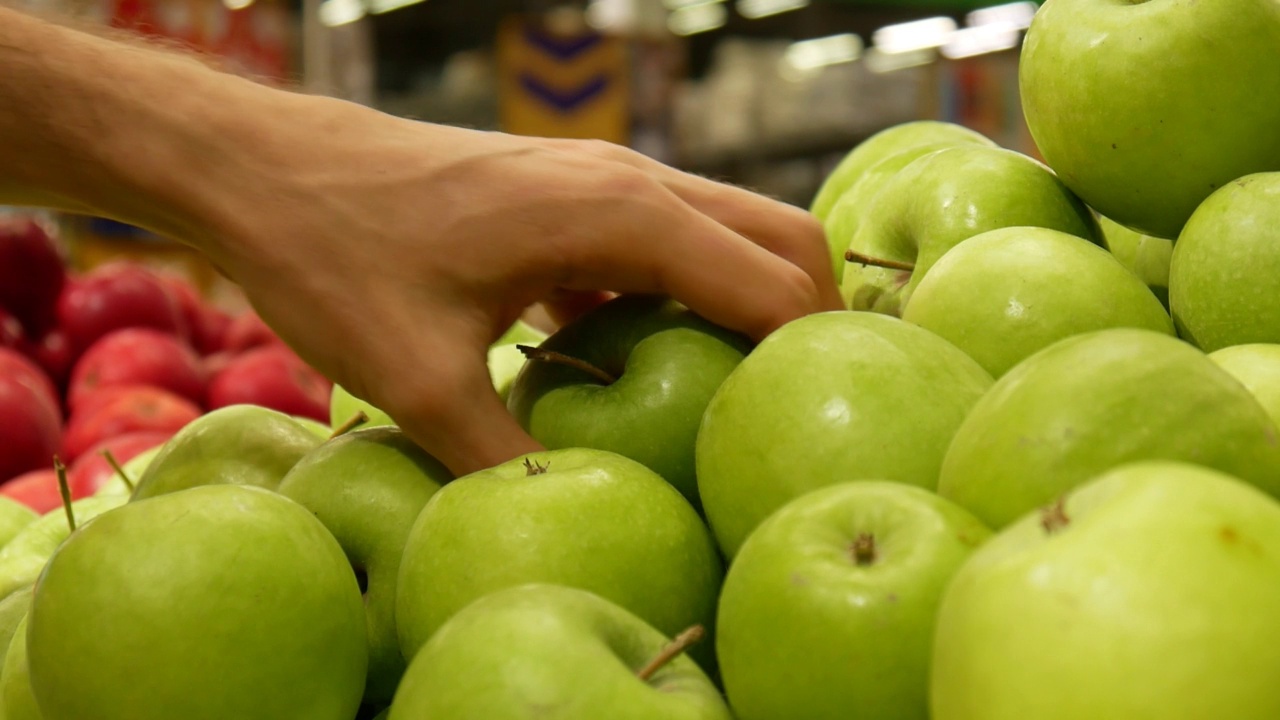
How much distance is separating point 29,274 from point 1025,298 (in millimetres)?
2650

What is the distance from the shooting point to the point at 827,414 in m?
0.77

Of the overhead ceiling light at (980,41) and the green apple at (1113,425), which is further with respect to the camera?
the overhead ceiling light at (980,41)

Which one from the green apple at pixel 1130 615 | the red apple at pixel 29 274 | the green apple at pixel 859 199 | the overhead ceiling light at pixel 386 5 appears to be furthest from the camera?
the overhead ceiling light at pixel 386 5

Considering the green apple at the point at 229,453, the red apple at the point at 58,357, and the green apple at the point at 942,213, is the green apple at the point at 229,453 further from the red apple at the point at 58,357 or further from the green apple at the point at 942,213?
the red apple at the point at 58,357

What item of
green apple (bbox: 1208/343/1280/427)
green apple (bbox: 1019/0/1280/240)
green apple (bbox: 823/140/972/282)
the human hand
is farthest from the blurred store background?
green apple (bbox: 1208/343/1280/427)

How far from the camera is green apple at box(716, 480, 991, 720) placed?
58 cm

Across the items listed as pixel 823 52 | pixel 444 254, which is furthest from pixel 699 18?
pixel 444 254

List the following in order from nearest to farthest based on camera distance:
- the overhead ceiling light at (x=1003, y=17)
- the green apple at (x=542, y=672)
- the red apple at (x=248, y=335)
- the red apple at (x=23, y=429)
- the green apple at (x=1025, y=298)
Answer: the green apple at (x=542, y=672)
the green apple at (x=1025, y=298)
the red apple at (x=23, y=429)
the red apple at (x=248, y=335)
the overhead ceiling light at (x=1003, y=17)

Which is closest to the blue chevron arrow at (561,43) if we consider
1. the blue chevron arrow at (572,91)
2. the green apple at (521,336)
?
the blue chevron arrow at (572,91)

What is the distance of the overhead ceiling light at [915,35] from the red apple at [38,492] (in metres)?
7.60

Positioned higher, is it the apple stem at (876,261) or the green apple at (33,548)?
the apple stem at (876,261)

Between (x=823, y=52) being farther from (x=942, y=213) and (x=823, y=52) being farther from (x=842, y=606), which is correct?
(x=842, y=606)

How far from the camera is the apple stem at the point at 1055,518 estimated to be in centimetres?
53

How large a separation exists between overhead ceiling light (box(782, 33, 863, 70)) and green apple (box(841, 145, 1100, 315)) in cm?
785
